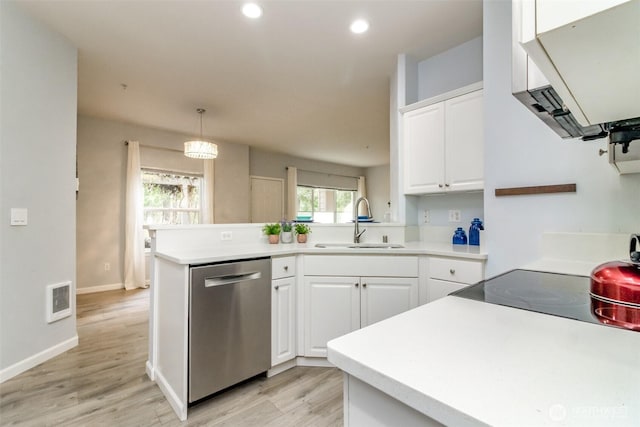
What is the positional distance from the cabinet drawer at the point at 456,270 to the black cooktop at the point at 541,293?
71cm

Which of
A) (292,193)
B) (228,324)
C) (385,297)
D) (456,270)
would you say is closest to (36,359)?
(228,324)

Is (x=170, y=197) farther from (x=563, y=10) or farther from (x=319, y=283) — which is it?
(x=563, y=10)

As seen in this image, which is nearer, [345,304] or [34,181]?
[345,304]

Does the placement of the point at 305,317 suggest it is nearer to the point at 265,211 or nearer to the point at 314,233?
the point at 314,233

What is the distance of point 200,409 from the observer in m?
1.70

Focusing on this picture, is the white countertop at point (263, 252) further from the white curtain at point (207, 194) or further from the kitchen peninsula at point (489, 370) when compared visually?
the white curtain at point (207, 194)

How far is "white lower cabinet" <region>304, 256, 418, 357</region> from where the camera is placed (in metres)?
2.07

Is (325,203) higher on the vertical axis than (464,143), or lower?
lower

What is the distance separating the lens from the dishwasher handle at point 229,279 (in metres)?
1.70

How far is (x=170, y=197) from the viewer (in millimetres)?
5137

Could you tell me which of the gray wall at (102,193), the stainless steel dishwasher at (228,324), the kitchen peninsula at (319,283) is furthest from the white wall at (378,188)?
the stainless steel dishwasher at (228,324)

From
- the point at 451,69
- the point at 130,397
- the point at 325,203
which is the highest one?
the point at 451,69

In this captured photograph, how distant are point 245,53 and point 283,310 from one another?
2.34m

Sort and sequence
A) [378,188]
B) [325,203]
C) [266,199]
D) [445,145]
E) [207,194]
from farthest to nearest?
1. [378,188]
2. [325,203]
3. [266,199]
4. [207,194]
5. [445,145]
